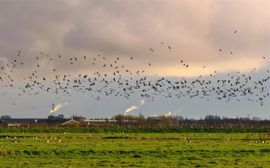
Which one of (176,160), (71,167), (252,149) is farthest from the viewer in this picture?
(252,149)

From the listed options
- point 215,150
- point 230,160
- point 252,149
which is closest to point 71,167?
point 230,160

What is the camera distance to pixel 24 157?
45.7 m

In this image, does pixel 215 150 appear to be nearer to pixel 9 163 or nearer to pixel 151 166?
pixel 151 166

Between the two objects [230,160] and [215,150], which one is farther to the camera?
[215,150]

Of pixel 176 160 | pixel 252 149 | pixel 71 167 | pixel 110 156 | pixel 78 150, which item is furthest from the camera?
pixel 252 149

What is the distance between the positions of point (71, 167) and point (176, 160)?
352 inches

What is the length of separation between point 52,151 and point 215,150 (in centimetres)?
1367

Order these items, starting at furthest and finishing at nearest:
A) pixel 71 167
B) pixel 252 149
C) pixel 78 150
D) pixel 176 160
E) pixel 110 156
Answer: pixel 252 149
pixel 78 150
pixel 110 156
pixel 176 160
pixel 71 167

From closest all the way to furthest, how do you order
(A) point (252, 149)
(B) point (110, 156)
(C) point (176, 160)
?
(C) point (176, 160), (B) point (110, 156), (A) point (252, 149)

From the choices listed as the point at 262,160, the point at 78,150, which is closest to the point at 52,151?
the point at 78,150

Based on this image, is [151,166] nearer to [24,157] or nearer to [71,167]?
[71,167]

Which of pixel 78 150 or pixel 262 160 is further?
pixel 78 150

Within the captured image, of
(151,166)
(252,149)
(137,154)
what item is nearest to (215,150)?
(252,149)

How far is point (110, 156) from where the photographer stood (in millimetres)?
47188
